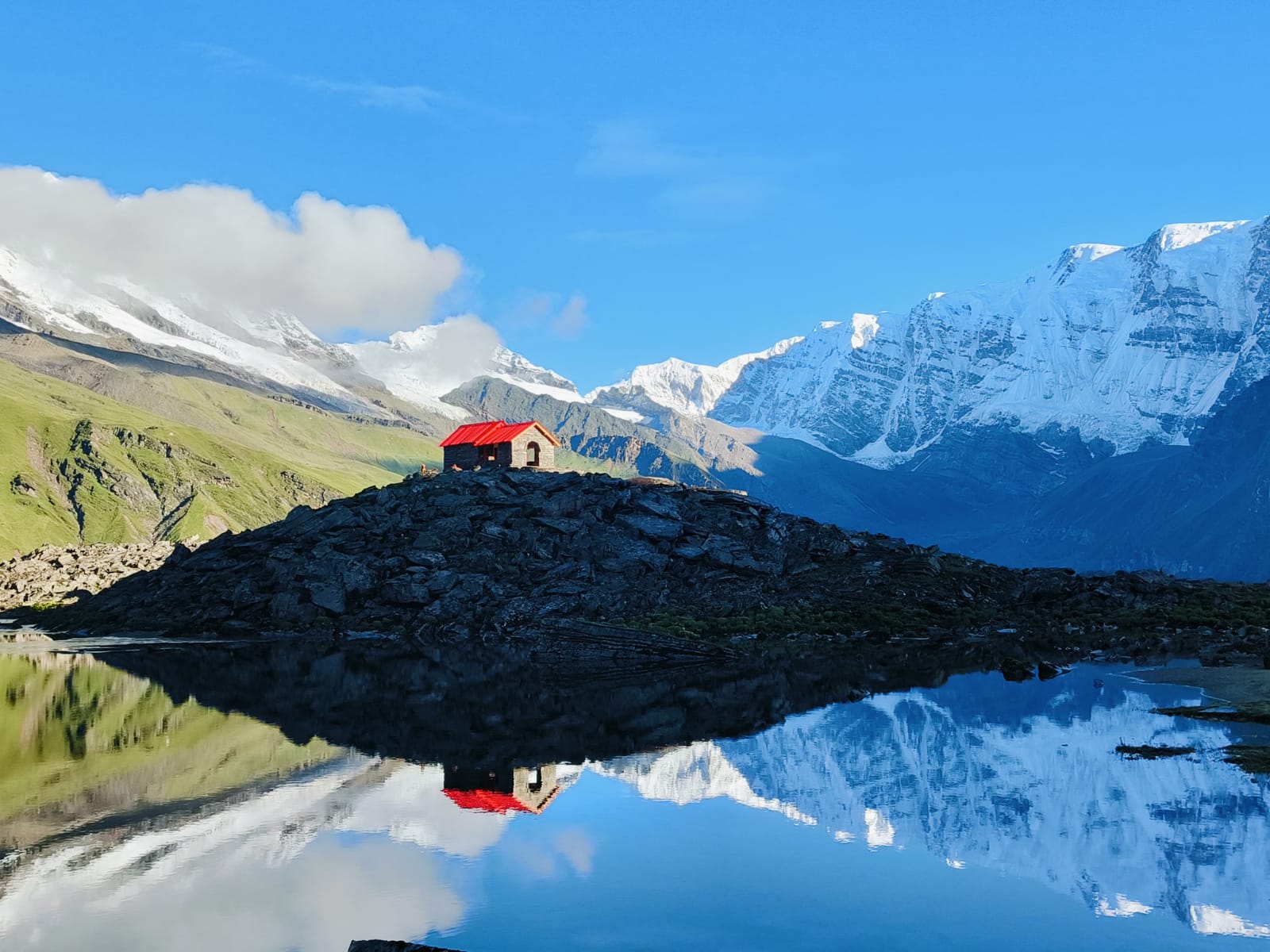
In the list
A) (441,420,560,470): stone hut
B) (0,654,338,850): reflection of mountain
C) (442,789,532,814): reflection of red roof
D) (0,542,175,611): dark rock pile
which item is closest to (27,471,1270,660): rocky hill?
(441,420,560,470): stone hut

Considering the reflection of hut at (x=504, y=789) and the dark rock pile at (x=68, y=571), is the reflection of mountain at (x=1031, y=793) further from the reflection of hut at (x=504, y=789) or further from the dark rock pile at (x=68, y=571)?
the dark rock pile at (x=68, y=571)

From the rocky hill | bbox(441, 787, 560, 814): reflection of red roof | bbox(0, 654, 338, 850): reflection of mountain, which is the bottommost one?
bbox(441, 787, 560, 814): reflection of red roof

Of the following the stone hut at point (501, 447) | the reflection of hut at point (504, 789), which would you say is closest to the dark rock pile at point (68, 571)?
the stone hut at point (501, 447)

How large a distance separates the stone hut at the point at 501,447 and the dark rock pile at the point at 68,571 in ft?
147

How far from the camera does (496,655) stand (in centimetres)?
9131

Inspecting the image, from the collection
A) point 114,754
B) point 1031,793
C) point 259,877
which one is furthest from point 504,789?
point 114,754

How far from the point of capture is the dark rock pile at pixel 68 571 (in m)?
158

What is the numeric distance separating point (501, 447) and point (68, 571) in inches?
3256

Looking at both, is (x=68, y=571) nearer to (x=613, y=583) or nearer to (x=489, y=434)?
(x=489, y=434)

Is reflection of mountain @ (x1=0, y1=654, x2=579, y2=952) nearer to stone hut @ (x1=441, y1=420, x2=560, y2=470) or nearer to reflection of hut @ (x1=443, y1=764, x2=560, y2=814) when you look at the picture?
reflection of hut @ (x1=443, y1=764, x2=560, y2=814)

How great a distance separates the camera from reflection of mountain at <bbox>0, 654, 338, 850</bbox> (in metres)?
39.5

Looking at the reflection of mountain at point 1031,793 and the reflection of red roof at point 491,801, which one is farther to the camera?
the reflection of red roof at point 491,801

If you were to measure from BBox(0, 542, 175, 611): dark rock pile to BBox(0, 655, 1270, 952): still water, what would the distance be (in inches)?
4601

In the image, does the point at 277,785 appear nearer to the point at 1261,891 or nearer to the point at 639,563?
the point at 1261,891
